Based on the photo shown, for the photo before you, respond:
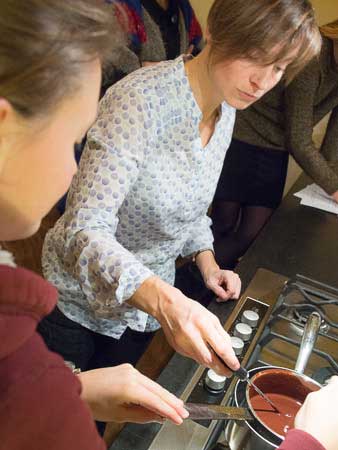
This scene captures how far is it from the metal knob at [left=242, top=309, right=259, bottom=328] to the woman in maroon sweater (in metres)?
0.41

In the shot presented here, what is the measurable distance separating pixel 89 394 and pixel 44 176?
375mm

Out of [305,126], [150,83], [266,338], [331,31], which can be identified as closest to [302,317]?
[266,338]

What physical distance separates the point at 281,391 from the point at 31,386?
512 mm

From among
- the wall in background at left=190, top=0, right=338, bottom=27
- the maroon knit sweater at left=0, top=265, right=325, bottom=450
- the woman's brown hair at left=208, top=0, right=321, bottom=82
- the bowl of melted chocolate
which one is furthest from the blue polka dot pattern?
the wall in background at left=190, top=0, right=338, bottom=27

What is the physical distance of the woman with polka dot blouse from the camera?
34.0 inches

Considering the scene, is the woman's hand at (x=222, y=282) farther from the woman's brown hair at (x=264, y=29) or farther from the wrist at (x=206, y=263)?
the woman's brown hair at (x=264, y=29)

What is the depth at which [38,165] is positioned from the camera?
1.61ft

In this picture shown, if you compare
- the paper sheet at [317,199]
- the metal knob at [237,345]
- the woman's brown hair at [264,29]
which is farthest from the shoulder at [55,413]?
the paper sheet at [317,199]

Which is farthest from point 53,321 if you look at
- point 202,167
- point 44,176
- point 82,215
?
point 44,176

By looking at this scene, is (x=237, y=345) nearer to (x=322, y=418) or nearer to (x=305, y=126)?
(x=322, y=418)

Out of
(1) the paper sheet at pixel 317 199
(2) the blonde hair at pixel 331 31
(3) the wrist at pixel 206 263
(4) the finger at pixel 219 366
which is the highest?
(2) the blonde hair at pixel 331 31

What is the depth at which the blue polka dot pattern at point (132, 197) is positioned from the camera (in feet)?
2.96

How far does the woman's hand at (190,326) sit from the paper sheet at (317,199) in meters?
0.85

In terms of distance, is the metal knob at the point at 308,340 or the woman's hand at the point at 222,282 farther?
the woman's hand at the point at 222,282
